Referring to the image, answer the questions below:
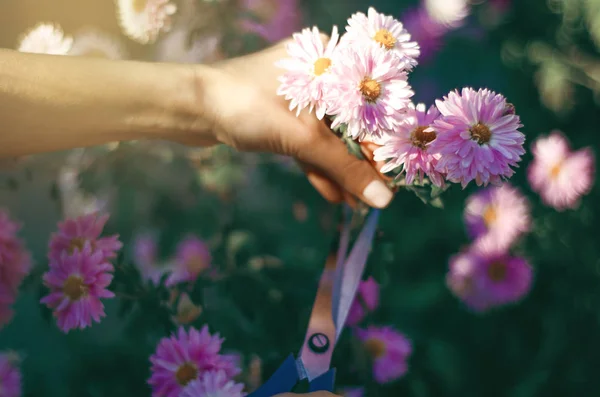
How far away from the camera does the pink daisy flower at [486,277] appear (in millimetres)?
1095

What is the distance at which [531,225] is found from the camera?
113cm

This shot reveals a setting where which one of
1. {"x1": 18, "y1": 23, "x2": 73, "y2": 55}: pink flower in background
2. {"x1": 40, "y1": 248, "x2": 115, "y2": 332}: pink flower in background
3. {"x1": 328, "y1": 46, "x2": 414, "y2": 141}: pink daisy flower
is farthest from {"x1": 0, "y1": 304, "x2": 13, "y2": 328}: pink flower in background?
{"x1": 328, "y1": 46, "x2": 414, "y2": 141}: pink daisy flower

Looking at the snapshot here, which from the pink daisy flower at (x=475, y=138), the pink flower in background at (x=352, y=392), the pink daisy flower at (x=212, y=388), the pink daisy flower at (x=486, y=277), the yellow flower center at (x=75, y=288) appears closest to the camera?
the pink daisy flower at (x=475, y=138)

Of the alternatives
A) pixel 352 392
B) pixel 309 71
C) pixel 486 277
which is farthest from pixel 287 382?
pixel 486 277

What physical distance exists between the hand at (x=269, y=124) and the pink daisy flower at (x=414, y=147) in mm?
101

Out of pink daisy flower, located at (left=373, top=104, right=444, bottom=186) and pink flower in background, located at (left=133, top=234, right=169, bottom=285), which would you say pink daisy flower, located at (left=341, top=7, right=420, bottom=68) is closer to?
pink daisy flower, located at (left=373, top=104, right=444, bottom=186)

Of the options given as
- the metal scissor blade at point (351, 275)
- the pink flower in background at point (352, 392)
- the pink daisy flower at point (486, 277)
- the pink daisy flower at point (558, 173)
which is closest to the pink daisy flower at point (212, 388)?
the metal scissor blade at point (351, 275)

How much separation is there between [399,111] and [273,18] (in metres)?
0.45

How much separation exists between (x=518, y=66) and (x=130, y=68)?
70cm

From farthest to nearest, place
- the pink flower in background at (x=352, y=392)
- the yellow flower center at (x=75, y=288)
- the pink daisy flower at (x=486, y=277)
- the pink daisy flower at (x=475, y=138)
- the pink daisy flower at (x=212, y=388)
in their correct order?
1. the pink daisy flower at (x=486, y=277)
2. the pink flower in background at (x=352, y=392)
3. the yellow flower center at (x=75, y=288)
4. the pink daisy flower at (x=212, y=388)
5. the pink daisy flower at (x=475, y=138)

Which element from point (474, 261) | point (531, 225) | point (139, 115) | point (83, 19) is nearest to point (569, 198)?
point (531, 225)

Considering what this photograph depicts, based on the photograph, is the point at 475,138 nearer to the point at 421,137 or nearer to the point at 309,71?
the point at 421,137

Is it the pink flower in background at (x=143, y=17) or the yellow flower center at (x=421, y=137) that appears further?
the pink flower in background at (x=143, y=17)

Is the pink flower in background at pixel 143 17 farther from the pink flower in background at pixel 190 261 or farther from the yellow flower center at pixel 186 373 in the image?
the yellow flower center at pixel 186 373
